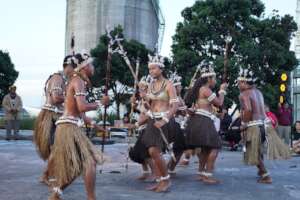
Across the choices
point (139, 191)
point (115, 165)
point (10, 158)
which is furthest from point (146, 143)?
point (10, 158)

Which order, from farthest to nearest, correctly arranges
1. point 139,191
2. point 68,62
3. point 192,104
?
point 192,104 → point 139,191 → point 68,62

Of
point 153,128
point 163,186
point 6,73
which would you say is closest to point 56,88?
point 153,128

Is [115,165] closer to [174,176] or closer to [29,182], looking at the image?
[174,176]

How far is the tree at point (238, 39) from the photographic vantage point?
23125 mm

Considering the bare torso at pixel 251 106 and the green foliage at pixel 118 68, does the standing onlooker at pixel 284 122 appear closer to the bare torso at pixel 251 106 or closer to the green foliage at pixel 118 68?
the bare torso at pixel 251 106

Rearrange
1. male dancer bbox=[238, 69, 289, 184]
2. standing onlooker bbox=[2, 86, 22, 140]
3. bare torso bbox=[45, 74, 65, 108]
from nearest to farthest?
bare torso bbox=[45, 74, 65, 108] < male dancer bbox=[238, 69, 289, 184] < standing onlooker bbox=[2, 86, 22, 140]

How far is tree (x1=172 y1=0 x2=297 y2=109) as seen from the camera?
910 inches

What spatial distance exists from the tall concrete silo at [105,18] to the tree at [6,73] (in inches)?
303

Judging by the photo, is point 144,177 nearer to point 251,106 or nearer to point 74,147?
point 251,106

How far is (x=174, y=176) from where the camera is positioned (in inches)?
335

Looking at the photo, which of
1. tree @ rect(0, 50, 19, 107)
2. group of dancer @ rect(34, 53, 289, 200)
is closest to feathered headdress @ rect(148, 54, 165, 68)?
group of dancer @ rect(34, 53, 289, 200)

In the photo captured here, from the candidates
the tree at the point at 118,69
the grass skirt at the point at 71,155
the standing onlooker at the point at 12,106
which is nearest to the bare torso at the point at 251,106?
the grass skirt at the point at 71,155

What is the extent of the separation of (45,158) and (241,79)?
121 inches

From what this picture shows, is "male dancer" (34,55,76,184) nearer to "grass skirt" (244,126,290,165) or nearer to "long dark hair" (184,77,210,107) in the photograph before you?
"long dark hair" (184,77,210,107)
